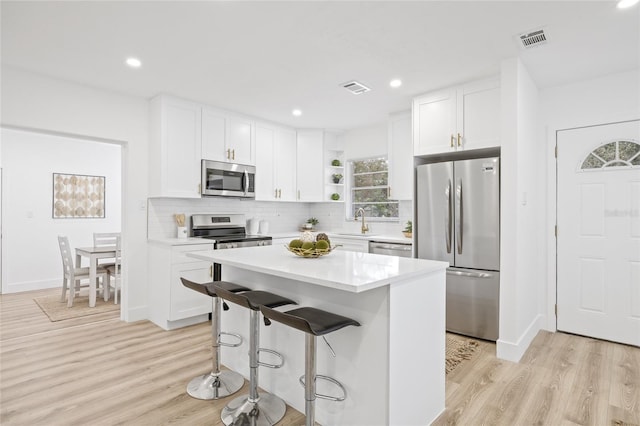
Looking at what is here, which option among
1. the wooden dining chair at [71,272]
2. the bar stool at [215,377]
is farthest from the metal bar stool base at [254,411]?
the wooden dining chair at [71,272]

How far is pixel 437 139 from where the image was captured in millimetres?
3717

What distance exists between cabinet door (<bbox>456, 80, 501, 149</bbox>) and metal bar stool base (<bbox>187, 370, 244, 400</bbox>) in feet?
9.68

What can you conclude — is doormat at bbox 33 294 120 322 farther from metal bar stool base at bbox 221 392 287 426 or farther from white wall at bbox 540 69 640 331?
white wall at bbox 540 69 640 331

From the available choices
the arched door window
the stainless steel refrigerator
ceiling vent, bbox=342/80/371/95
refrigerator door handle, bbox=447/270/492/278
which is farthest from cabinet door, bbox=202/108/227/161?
the arched door window

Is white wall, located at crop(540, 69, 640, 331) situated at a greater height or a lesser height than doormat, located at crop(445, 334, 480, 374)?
greater

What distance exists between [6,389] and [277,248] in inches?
85.1

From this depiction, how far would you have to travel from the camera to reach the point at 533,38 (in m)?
2.66

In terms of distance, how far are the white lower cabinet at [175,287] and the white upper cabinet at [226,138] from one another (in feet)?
4.07

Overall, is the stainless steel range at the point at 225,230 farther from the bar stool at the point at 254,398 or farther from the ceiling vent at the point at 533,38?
the ceiling vent at the point at 533,38

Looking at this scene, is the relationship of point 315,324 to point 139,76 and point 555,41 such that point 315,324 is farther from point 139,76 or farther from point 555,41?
point 139,76

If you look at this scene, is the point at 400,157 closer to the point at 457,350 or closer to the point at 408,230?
the point at 408,230

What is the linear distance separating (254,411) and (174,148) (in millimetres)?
3023

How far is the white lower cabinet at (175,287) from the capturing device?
149 inches

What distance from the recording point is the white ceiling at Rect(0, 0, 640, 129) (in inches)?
91.4
